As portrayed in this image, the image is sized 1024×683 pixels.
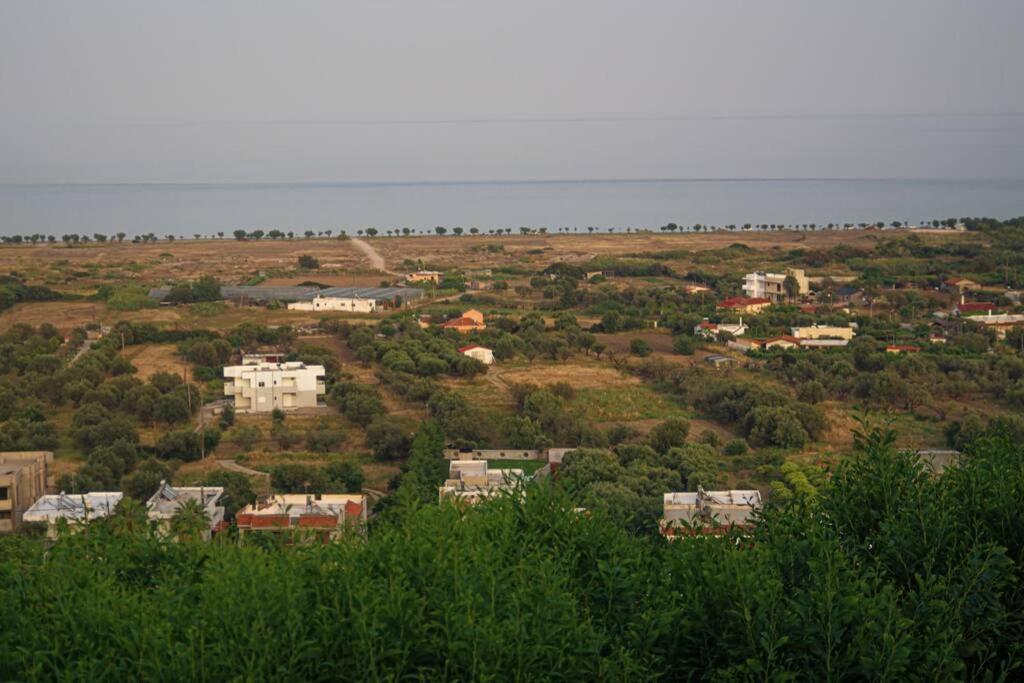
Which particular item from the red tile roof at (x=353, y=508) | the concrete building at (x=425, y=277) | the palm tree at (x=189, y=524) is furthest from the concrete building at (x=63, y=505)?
the concrete building at (x=425, y=277)

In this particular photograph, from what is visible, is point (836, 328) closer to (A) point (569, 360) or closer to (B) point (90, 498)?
(A) point (569, 360)

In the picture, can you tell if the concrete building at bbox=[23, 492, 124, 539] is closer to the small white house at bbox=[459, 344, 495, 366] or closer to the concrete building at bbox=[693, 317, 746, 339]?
the small white house at bbox=[459, 344, 495, 366]

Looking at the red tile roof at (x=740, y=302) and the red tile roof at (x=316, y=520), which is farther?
the red tile roof at (x=740, y=302)

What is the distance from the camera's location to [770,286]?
22.7 m

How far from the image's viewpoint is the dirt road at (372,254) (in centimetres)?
2984

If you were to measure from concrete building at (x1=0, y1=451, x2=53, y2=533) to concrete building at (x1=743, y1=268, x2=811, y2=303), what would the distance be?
1598cm

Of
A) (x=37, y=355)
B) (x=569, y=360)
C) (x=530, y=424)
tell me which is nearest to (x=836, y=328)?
(x=569, y=360)

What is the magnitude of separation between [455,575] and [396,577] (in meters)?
0.13

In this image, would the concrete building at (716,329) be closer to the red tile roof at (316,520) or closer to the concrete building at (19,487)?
the concrete building at (19,487)

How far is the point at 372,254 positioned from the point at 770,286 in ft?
49.4

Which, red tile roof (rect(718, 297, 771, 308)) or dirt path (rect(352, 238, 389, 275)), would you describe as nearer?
red tile roof (rect(718, 297, 771, 308))

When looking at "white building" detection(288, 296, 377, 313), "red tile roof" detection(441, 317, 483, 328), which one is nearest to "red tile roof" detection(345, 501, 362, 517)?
"red tile roof" detection(441, 317, 483, 328)

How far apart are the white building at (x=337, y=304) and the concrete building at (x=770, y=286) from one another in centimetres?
771

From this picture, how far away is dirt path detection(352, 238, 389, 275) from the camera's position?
2984cm
